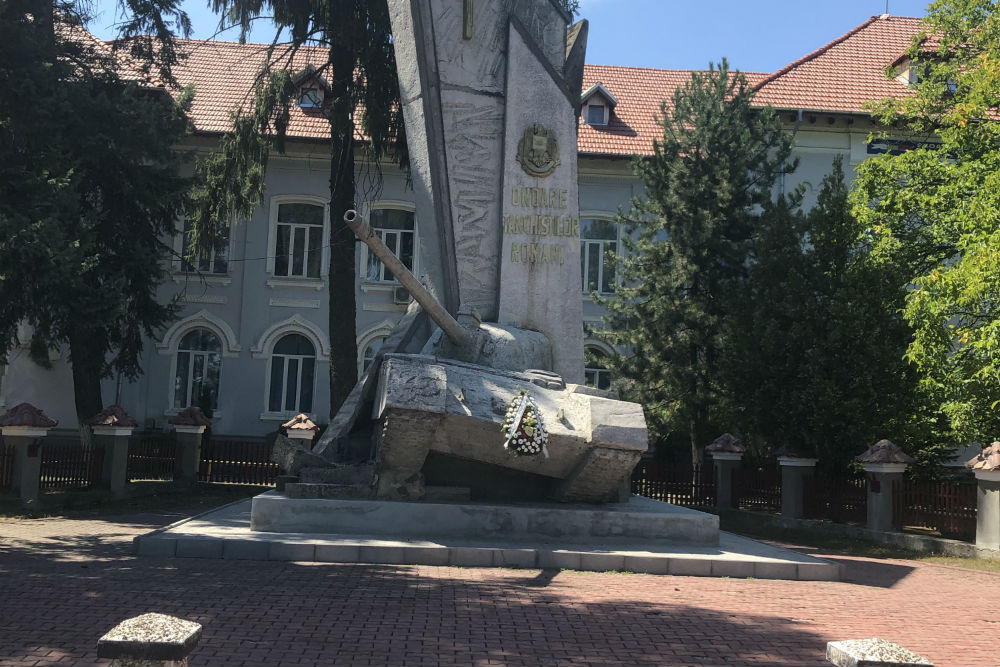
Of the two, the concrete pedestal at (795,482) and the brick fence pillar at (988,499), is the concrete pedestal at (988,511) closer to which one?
the brick fence pillar at (988,499)

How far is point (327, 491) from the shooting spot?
32.8ft

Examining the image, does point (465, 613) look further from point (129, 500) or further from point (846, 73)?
point (846, 73)

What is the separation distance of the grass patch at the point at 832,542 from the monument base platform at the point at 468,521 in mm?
3481

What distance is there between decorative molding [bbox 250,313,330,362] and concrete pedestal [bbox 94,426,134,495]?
962 centimetres

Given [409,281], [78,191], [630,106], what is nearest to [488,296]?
[409,281]

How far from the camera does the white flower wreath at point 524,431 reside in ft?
30.8

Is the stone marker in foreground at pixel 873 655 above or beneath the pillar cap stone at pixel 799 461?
beneath

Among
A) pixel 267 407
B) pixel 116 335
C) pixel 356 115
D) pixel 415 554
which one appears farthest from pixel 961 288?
pixel 267 407

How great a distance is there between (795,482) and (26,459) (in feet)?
37.4

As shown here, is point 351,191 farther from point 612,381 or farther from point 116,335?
point 612,381

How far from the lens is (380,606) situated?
22.5ft

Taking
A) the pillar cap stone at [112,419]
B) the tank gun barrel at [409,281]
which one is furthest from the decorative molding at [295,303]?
the tank gun barrel at [409,281]

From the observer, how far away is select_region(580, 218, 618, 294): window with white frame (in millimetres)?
25922

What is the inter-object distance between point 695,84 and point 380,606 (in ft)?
55.8
